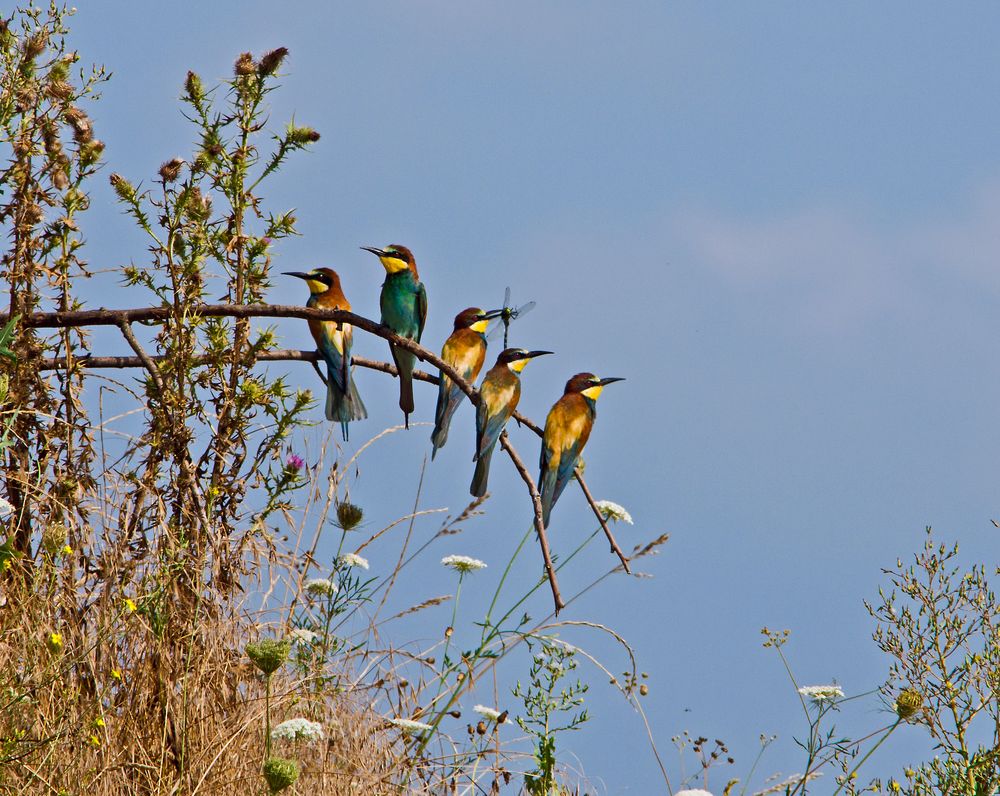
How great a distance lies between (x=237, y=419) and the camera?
4.25m

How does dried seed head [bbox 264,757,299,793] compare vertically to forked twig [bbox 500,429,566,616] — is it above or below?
below

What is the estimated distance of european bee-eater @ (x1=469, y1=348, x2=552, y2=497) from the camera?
440 cm

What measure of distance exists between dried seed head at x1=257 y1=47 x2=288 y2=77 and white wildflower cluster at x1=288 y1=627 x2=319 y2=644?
69.2 inches

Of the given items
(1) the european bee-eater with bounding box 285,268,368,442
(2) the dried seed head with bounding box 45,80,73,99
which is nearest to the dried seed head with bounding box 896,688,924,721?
(1) the european bee-eater with bounding box 285,268,368,442

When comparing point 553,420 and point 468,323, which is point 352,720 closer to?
point 553,420

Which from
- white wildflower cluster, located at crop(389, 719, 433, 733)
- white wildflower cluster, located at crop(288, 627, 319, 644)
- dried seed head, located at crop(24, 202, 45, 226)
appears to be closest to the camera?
white wildflower cluster, located at crop(389, 719, 433, 733)

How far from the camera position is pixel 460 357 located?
15.8 ft

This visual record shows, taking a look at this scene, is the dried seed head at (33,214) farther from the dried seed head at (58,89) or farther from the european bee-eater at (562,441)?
the european bee-eater at (562,441)

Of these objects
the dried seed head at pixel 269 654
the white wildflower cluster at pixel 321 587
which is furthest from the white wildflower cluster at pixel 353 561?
the dried seed head at pixel 269 654

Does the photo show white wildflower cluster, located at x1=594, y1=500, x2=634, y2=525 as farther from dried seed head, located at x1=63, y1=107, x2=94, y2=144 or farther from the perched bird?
dried seed head, located at x1=63, y1=107, x2=94, y2=144

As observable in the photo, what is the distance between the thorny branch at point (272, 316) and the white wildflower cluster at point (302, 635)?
73cm

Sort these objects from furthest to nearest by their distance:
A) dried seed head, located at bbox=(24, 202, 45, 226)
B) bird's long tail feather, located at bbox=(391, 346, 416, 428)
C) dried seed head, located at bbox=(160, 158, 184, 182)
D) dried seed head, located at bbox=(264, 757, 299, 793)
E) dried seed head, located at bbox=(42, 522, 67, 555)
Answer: bird's long tail feather, located at bbox=(391, 346, 416, 428) < dried seed head, located at bbox=(24, 202, 45, 226) < dried seed head, located at bbox=(160, 158, 184, 182) < dried seed head, located at bbox=(42, 522, 67, 555) < dried seed head, located at bbox=(264, 757, 299, 793)

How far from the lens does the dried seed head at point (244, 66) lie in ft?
14.2

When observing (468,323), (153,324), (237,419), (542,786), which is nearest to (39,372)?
(153,324)
